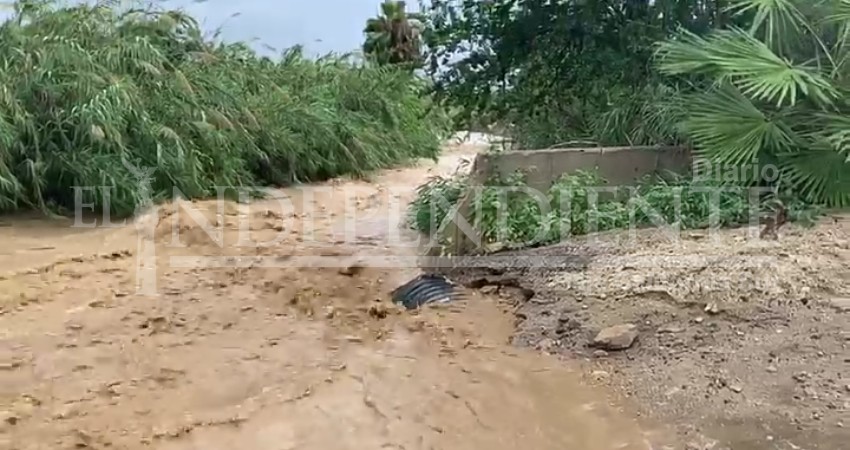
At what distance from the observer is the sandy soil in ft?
12.3

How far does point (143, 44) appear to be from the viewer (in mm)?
9633

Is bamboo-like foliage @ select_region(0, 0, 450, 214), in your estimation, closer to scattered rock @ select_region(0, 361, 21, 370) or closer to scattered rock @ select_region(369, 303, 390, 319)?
scattered rock @ select_region(0, 361, 21, 370)

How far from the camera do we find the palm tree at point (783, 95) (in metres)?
3.18

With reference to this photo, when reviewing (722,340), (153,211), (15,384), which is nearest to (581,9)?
(722,340)

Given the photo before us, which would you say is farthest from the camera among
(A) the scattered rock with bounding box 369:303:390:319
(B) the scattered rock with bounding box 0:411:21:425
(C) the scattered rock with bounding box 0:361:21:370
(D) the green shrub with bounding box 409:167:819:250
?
(D) the green shrub with bounding box 409:167:819:250

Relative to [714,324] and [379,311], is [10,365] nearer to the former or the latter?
[379,311]

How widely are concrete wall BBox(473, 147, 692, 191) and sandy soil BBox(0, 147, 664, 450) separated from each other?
1.26m

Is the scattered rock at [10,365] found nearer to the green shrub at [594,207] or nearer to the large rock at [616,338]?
the large rock at [616,338]

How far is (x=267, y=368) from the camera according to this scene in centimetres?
464

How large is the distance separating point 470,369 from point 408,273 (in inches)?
87.8

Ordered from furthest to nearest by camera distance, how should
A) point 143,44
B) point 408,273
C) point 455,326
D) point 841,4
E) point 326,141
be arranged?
point 326,141, point 143,44, point 408,273, point 455,326, point 841,4

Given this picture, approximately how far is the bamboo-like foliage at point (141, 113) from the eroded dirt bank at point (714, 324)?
175 inches

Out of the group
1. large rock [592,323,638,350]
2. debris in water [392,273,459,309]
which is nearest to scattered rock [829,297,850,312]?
large rock [592,323,638,350]

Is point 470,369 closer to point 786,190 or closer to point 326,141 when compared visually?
point 786,190
